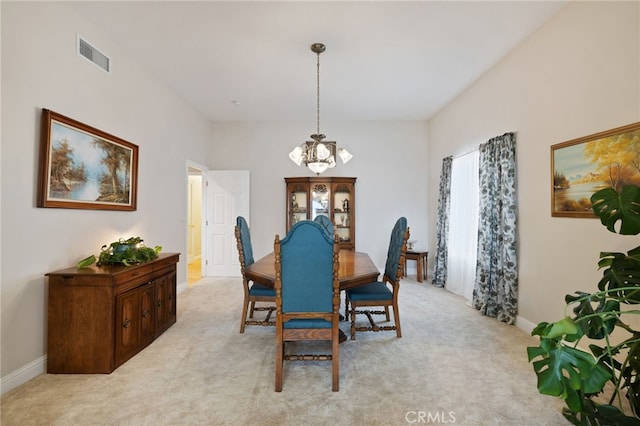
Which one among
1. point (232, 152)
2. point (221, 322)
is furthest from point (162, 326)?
point (232, 152)

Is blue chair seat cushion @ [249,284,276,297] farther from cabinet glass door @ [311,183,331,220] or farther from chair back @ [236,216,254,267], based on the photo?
cabinet glass door @ [311,183,331,220]

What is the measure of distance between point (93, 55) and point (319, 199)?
141 inches

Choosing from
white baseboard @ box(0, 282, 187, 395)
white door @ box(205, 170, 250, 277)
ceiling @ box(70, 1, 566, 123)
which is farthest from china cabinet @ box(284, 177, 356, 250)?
white baseboard @ box(0, 282, 187, 395)

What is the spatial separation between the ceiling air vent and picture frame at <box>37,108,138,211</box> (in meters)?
0.65

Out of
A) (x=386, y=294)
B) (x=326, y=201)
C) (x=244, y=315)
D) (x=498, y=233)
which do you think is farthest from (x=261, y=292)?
(x=326, y=201)

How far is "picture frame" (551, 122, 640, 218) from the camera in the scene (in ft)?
6.64

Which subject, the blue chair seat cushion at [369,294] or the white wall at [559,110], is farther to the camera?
the blue chair seat cushion at [369,294]

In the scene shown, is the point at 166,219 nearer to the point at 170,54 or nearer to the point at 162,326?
the point at 162,326

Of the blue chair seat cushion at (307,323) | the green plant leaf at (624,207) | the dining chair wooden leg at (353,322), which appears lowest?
the dining chair wooden leg at (353,322)

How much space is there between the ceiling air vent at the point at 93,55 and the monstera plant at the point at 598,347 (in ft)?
12.6

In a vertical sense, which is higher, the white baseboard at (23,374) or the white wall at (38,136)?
the white wall at (38,136)

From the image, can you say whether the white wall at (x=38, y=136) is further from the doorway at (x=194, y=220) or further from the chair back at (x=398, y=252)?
the doorway at (x=194, y=220)

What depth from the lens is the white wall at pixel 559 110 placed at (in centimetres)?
209

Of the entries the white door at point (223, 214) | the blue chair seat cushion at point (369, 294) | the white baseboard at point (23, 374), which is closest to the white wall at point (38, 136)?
the white baseboard at point (23, 374)
